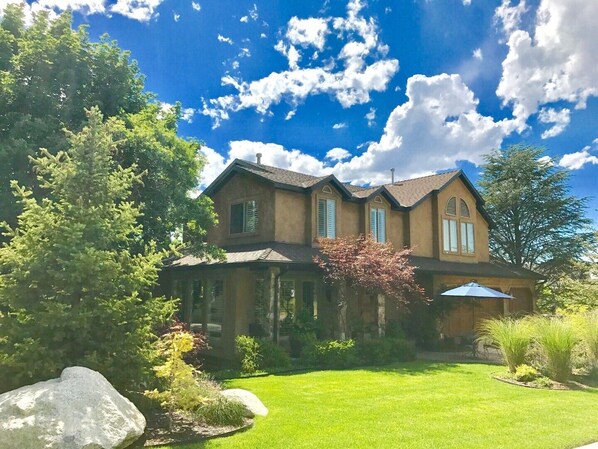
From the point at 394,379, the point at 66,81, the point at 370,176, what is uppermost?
the point at 370,176

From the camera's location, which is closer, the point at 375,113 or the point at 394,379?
the point at 394,379

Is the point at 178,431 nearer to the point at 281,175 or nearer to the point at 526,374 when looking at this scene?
the point at 526,374

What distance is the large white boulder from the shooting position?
17.6ft

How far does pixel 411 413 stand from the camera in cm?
888

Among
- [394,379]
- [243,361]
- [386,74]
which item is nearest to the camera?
[394,379]

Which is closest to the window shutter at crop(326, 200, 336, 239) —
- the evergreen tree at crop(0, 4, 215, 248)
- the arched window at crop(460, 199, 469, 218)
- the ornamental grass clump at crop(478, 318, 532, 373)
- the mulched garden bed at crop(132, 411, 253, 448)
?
the evergreen tree at crop(0, 4, 215, 248)

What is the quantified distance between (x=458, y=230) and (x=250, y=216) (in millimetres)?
11951

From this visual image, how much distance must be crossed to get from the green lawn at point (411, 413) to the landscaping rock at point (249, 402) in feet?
0.79

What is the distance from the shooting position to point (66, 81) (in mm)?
14211

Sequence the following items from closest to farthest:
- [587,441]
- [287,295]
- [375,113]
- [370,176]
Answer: [587,441] → [287,295] → [375,113] → [370,176]

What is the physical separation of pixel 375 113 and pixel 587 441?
19.4 m

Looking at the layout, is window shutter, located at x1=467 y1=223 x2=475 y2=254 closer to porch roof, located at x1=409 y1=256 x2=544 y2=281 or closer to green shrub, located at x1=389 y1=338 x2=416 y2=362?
porch roof, located at x1=409 y1=256 x2=544 y2=281

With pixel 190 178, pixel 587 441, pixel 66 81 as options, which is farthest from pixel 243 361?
pixel 66 81

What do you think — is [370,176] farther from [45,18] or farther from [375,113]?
[45,18]
